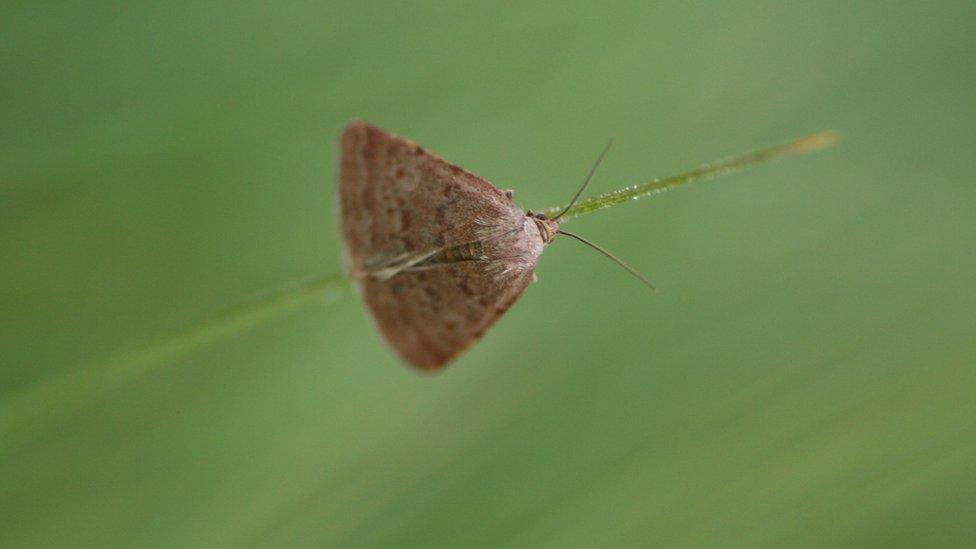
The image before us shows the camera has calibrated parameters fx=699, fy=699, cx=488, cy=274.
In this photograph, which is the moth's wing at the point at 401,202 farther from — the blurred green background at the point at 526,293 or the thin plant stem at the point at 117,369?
the blurred green background at the point at 526,293

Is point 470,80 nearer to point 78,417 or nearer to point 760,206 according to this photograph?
point 760,206

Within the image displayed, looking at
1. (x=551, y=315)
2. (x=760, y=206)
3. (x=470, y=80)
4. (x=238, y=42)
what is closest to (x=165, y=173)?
(x=238, y=42)

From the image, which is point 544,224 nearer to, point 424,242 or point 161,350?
point 424,242

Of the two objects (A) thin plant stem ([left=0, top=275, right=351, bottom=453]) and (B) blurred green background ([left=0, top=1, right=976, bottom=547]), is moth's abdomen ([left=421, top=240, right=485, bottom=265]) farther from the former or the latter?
(B) blurred green background ([left=0, top=1, right=976, bottom=547])

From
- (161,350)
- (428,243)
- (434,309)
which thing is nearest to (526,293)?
(434,309)

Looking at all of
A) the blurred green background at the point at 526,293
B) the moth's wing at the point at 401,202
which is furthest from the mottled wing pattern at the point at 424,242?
the blurred green background at the point at 526,293

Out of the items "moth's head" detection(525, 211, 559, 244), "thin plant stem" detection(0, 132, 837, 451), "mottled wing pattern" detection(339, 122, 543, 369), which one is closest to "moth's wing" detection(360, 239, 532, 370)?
"mottled wing pattern" detection(339, 122, 543, 369)

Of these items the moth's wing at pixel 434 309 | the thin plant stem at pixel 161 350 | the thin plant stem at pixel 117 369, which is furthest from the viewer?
the moth's wing at pixel 434 309
